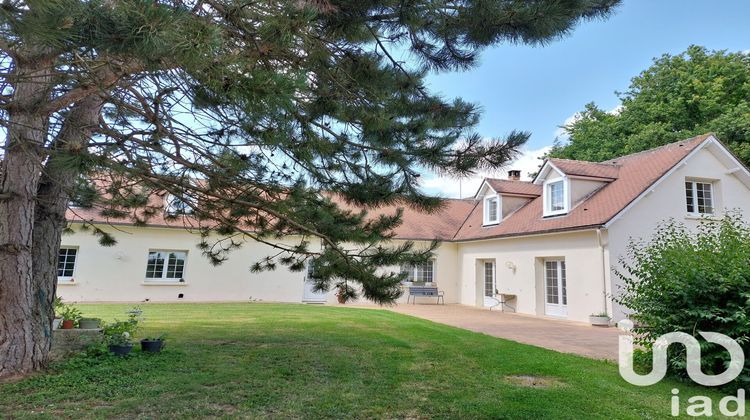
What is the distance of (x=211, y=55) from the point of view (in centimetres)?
236

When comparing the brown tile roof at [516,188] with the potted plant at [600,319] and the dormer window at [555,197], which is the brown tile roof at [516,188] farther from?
the potted plant at [600,319]

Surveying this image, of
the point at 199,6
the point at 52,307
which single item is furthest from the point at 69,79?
the point at 52,307

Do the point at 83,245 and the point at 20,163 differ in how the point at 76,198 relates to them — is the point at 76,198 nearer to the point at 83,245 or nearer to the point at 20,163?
the point at 20,163

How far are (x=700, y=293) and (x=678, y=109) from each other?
2191cm

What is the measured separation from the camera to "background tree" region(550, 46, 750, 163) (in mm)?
19688

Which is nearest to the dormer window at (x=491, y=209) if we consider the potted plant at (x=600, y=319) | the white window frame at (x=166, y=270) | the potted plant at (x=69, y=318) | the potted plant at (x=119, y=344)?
the potted plant at (x=600, y=319)

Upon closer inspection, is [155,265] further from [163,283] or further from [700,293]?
[700,293]

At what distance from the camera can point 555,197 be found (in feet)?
48.1

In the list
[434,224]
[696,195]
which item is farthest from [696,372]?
[434,224]

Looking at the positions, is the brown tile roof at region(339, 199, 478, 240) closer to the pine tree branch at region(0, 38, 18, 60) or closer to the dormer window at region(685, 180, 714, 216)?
the dormer window at region(685, 180, 714, 216)

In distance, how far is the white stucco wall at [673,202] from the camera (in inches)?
463

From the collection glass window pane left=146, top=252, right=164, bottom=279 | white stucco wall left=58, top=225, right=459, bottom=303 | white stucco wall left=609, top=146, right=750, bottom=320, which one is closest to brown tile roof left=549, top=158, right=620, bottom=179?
white stucco wall left=609, top=146, right=750, bottom=320

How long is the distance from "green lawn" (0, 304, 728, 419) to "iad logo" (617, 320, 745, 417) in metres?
0.18

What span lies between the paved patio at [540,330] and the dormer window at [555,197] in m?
3.92
